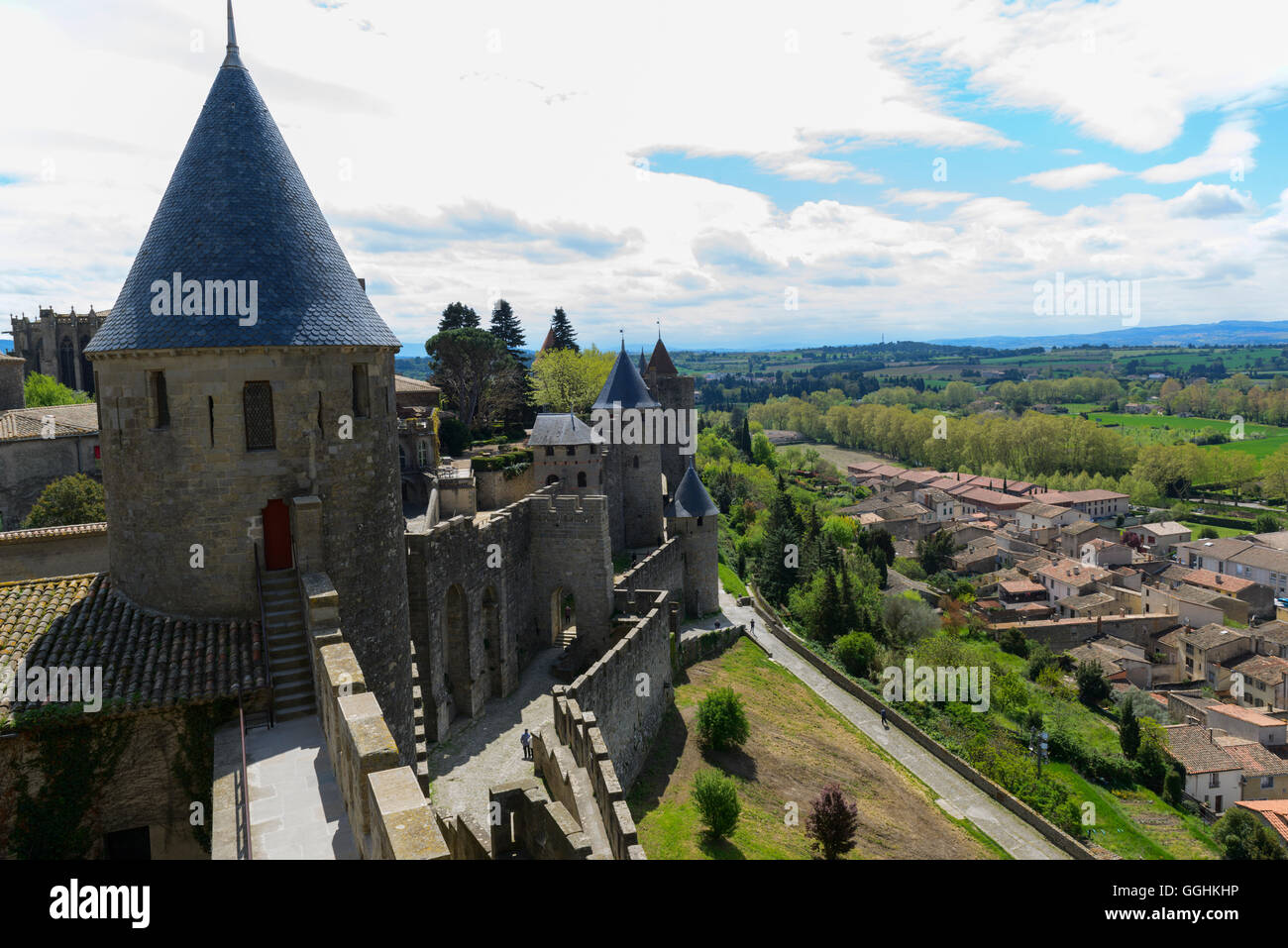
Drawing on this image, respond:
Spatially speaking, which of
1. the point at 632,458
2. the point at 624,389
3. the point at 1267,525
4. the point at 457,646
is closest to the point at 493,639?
the point at 457,646

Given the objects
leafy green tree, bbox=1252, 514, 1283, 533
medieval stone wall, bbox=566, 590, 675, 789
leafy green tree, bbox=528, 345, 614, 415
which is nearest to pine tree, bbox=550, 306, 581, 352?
leafy green tree, bbox=528, 345, 614, 415

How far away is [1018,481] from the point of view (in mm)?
127000

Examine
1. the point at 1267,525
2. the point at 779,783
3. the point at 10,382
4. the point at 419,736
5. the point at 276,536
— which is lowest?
the point at 1267,525

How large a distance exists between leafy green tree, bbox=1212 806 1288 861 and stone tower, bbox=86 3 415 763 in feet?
139

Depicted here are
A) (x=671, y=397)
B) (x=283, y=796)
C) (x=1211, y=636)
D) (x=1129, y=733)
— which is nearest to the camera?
(x=283, y=796)

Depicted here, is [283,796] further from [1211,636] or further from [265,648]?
[1211,636]

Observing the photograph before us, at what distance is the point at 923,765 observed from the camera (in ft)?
122

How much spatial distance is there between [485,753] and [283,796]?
12437mm
